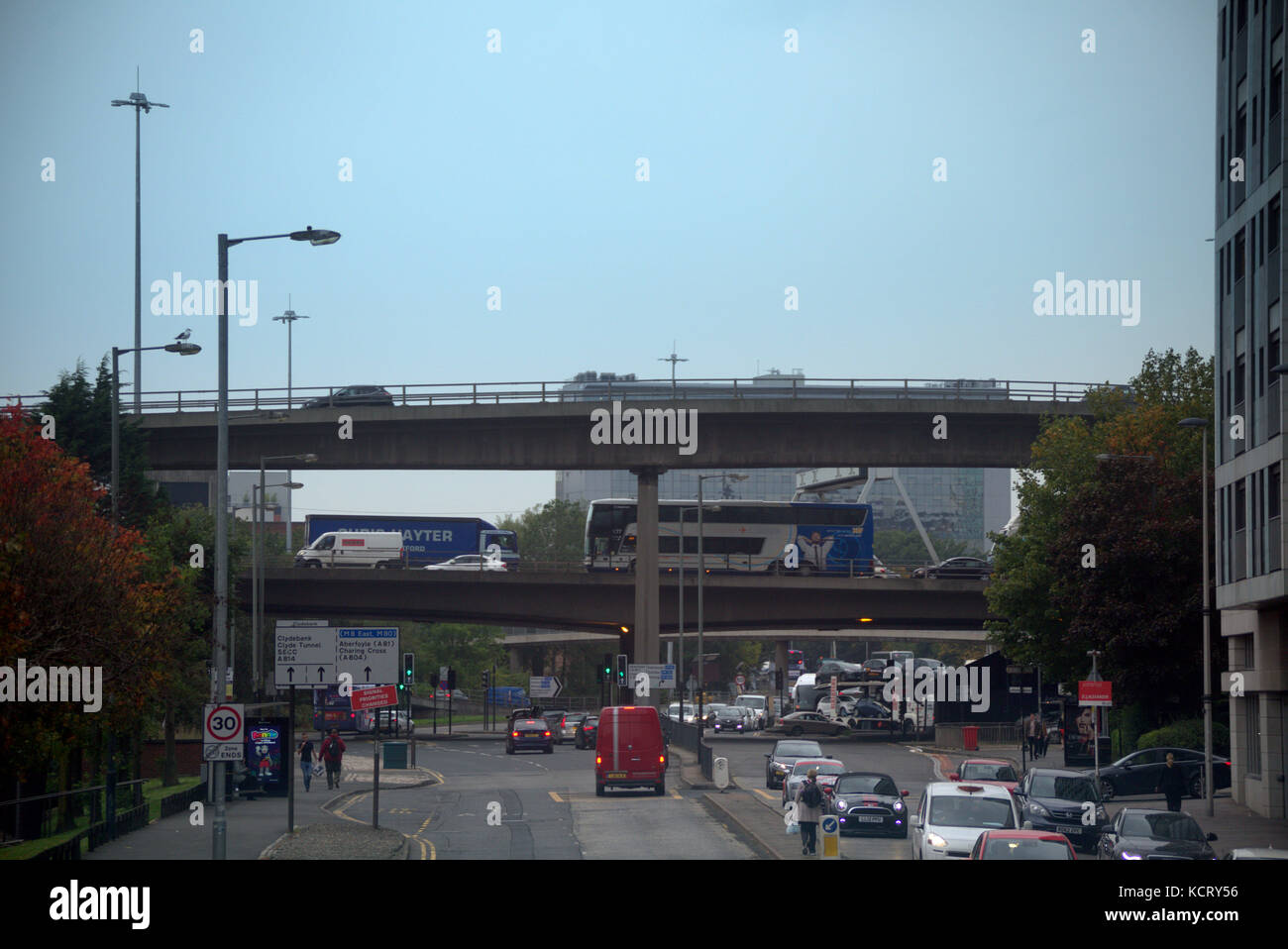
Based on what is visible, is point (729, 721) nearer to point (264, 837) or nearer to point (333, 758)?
point (333, 758)

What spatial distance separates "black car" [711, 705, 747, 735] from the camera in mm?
74625

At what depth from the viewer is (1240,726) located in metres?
39.3

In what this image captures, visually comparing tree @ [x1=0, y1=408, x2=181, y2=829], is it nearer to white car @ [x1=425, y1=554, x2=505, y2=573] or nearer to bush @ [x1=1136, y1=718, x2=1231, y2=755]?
bush @ [x1=1136, y1=718, x2=1231, y2=755]

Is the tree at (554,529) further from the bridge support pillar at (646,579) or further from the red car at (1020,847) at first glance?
the red car at (1020,847)

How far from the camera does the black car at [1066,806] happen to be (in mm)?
28078

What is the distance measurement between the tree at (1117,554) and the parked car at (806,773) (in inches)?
485

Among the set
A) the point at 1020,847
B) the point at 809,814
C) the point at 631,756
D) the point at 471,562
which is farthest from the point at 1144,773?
the point at 471,562

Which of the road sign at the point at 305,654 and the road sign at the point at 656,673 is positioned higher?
the road sign at the point at 305,654

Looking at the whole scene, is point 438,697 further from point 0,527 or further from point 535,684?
point 0,527

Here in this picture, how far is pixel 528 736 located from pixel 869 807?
32.4m

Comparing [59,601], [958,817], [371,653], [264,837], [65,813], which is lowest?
Answer: [264,837]

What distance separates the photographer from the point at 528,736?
195ft

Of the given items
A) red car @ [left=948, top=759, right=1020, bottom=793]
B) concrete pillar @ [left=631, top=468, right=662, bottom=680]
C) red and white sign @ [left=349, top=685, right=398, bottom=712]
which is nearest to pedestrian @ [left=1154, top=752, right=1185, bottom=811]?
red car @ [left=948, top=759, right=1020, bottom=793]

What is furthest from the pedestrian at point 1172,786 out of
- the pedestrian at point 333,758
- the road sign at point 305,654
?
the pedestrian at point 333,758
